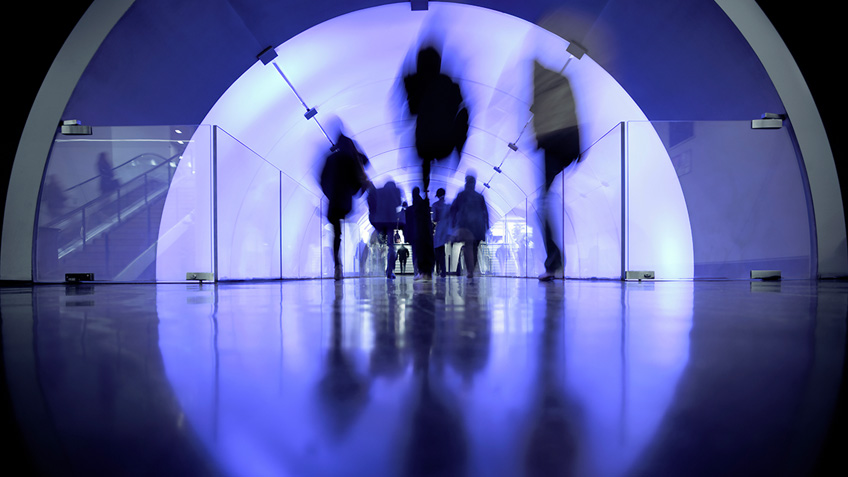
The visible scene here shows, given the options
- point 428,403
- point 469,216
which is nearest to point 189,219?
point 469,216

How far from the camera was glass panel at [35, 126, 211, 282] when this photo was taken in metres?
7.21

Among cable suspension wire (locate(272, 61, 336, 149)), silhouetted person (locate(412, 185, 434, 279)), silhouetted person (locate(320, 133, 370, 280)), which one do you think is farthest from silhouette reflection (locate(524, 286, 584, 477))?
silhouetted person (locate(320, 133, 370, 280))

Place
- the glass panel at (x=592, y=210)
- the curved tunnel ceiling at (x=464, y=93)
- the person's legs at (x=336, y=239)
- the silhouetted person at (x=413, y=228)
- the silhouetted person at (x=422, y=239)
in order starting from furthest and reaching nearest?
the person's legs at (x=336, y=239) → the silhouetted person at (x=413, y=228) → the silhouetted person at (x=422, y=239) → the glass panel at (x=592, y=210) → the curved tunnel ceiling at (x=464, y=93)

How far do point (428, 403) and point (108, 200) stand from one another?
813cm

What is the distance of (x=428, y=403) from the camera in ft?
2.37

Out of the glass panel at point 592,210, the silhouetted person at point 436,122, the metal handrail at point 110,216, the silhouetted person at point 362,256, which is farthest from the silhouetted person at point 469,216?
the silhouetted person at point 362,256

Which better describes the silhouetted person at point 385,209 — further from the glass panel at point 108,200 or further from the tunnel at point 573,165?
the glass panel at point 108,200

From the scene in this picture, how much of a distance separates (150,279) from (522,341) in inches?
285

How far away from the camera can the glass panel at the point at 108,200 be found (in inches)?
284

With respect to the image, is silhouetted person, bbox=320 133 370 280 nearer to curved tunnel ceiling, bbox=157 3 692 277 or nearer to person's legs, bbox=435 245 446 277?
curved tunnel ceiling, bbox=157 3 692 277

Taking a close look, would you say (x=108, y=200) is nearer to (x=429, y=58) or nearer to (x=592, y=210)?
(x=429, y=58)

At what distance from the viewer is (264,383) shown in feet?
2.86

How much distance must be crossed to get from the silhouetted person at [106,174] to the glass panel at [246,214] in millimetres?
1487

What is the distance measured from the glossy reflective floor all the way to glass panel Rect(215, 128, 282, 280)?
6.78 meters
